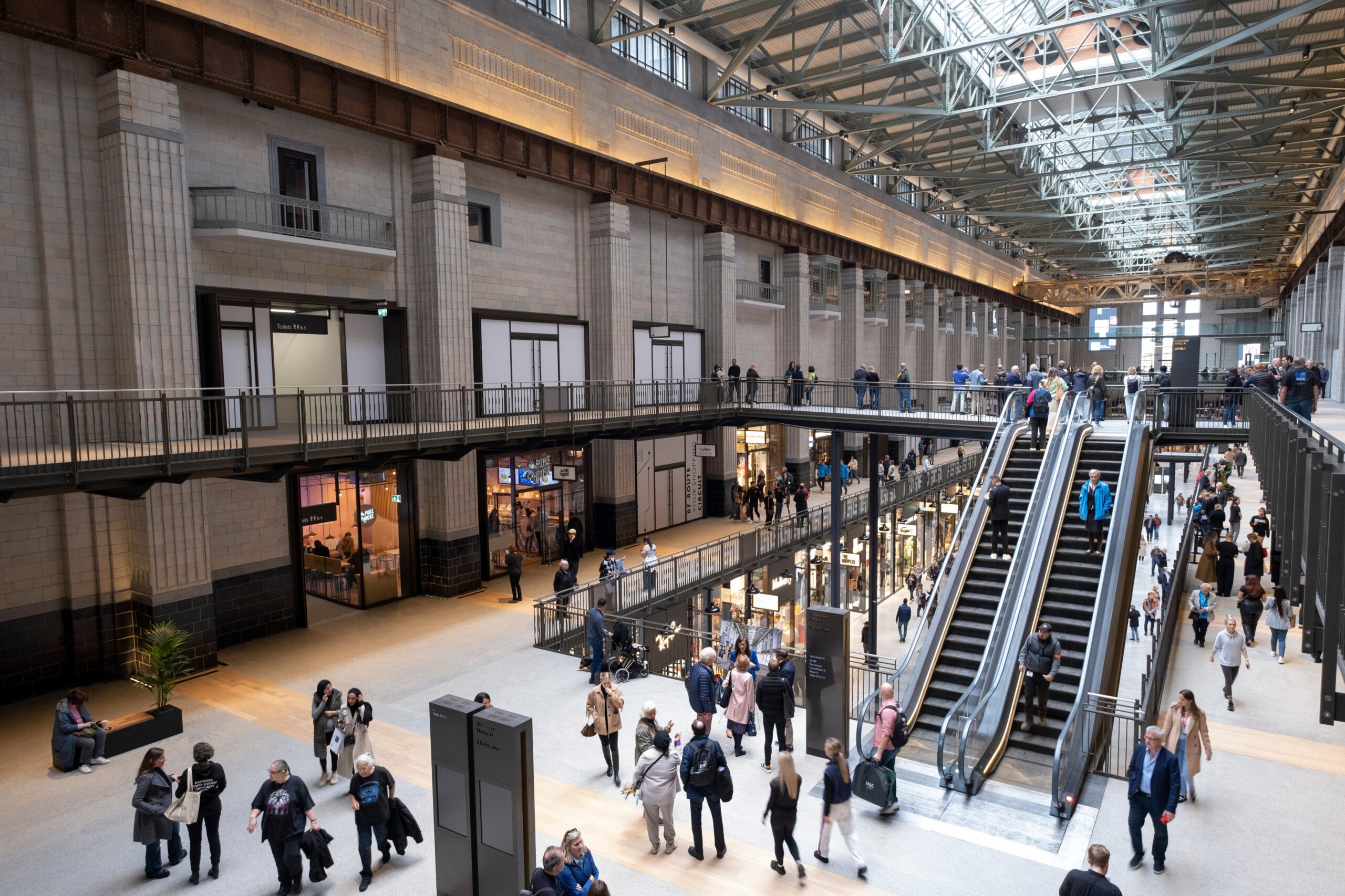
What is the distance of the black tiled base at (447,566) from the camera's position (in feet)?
61.0

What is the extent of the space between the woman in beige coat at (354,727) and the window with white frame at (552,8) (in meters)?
18.4

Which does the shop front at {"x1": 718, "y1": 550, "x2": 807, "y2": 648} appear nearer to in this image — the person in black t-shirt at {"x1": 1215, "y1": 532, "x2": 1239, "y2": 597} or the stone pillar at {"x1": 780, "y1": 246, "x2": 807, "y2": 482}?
the stone pillar at {"x1": 780, "y1": 246, "x2": 807, "y2": 482}

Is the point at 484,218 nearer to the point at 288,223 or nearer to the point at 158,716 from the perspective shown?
the point at 288,223

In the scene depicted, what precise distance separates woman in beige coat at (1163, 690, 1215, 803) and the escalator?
9.45 feet

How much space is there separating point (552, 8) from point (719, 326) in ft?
36.0

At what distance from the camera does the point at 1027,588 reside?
1236 centimetres

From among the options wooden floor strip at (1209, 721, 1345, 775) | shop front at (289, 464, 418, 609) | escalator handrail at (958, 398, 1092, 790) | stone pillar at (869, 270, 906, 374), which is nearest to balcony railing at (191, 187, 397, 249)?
shop front at (289, 464, 418, 609)

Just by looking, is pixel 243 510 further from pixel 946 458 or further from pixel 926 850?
pixel 946 458

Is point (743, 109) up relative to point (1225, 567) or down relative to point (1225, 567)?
up

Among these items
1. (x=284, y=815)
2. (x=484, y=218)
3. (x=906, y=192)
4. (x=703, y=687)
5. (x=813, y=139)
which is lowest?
(x=284, y=815)

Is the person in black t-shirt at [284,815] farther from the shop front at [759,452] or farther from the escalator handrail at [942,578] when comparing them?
the shop front at [759,452]

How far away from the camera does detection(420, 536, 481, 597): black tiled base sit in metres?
18.6

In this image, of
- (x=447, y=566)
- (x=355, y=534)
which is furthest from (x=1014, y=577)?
(x=355, y=534)

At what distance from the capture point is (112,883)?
7793mm
